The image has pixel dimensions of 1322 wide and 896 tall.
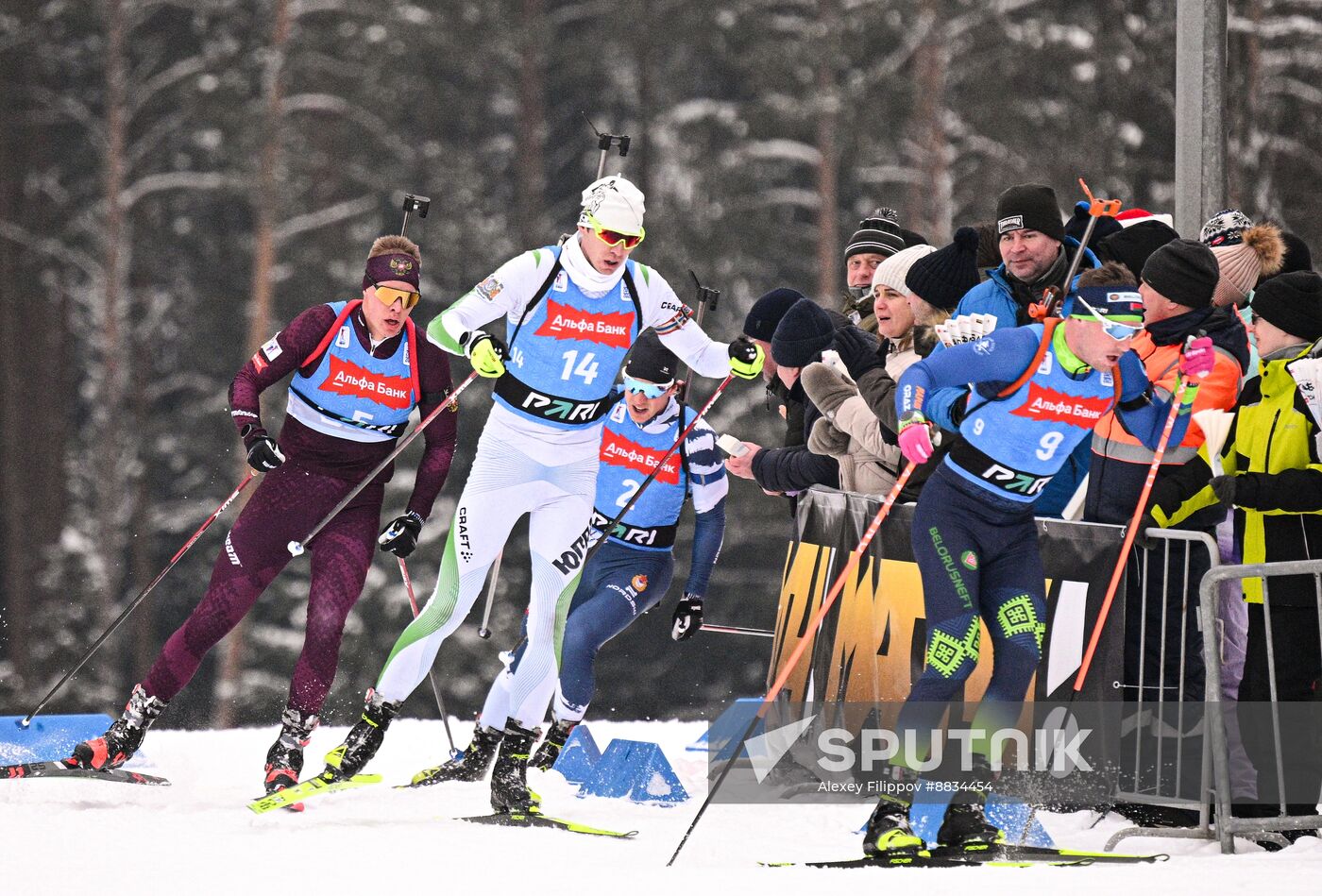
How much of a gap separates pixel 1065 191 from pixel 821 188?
2466 millimetres

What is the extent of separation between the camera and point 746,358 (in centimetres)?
616

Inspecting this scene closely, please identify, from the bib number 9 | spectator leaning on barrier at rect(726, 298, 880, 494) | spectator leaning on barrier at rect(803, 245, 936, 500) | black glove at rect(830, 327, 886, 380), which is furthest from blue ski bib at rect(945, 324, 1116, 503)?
spectator leaning on barrier at rect(726, 298, 880, 494)

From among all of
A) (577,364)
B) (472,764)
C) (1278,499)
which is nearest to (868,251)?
(577,364)

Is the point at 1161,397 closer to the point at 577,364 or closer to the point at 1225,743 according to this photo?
the point at 1225,743

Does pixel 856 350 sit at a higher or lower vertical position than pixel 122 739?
higher

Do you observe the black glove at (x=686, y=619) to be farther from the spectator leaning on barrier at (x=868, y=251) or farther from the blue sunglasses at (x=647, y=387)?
the spectator leaning on barrier at (x=868, y=251)

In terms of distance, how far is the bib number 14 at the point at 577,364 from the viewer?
5930 millimetres

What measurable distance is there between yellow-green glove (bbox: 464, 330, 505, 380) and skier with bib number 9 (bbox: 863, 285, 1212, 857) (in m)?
1.45

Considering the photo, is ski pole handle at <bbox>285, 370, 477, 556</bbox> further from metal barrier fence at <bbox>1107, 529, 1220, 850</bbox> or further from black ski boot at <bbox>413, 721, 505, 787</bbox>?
metal barrier fence at <bbox>1107, 529, 1220, 850</bbox>

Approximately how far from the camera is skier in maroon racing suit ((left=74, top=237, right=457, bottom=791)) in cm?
606

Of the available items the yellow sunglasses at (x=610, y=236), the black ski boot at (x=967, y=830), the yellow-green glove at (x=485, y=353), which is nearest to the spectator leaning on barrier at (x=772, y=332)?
the yellow sunglasses at (x=610, y=236)

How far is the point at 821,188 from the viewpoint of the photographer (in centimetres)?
1706

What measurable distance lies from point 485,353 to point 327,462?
3.42ft

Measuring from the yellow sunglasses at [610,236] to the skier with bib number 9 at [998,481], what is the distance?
53.0 inches
